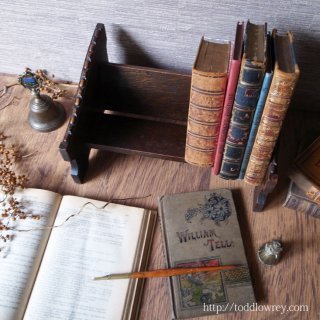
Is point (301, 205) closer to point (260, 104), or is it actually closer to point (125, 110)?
point (260, 104)

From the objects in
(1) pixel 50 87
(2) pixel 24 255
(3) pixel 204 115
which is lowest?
(2) pixel 24 255

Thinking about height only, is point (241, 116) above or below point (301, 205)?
above

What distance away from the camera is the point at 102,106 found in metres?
0.81

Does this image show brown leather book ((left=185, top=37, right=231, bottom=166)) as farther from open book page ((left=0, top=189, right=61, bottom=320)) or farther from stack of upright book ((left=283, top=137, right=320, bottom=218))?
open book page ((left=0, top=189, right=61, bottom=320))

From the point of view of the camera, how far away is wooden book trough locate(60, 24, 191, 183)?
719 mm

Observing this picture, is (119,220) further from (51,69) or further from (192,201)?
(51,69)

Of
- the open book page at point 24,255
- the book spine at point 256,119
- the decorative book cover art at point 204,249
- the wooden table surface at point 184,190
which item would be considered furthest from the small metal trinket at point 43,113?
the book spine at point 256,119

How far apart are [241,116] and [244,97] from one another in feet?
0.13

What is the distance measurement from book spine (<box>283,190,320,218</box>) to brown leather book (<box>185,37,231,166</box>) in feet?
0.59

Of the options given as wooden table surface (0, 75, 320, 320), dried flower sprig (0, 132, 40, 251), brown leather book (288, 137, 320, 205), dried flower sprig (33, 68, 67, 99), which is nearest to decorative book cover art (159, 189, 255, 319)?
wooden table surface (0, 75, 320, 320)

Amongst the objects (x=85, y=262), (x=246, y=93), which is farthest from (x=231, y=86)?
(x=85, y=262)

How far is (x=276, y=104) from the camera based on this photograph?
534mm

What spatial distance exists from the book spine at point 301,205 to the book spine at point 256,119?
0.11 meters

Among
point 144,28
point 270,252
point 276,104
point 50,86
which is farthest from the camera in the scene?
point 50,86
